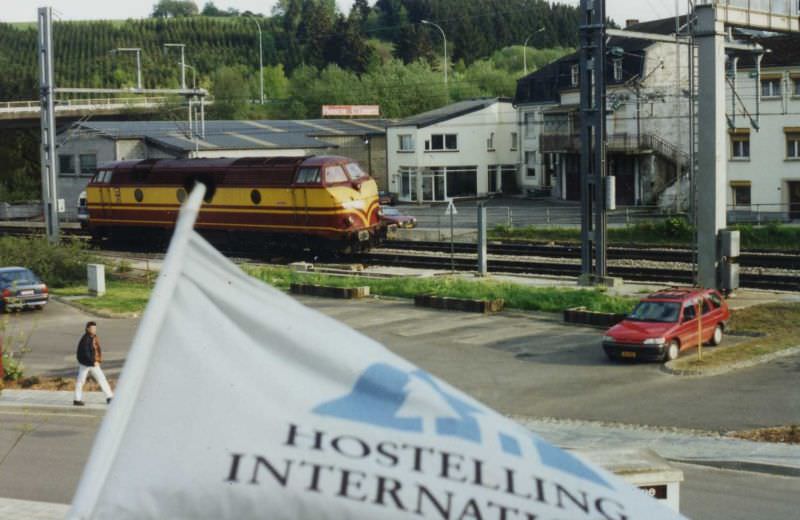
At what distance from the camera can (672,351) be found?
23.5 metres

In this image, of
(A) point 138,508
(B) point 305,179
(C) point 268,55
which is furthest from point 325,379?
(C) point 268,55

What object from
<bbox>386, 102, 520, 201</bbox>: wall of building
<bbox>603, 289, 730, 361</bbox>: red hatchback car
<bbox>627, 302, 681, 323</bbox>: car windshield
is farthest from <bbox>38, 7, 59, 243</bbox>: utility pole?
<bbox>386, 102, 520, 201</bbox>: wall of building

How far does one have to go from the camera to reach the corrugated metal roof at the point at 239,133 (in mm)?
68500

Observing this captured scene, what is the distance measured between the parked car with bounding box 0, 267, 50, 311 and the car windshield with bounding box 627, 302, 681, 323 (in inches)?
652

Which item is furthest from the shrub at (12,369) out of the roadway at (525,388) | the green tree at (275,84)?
the green tree at (275,84)

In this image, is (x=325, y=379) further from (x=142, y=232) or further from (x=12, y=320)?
(x=142, y=232)

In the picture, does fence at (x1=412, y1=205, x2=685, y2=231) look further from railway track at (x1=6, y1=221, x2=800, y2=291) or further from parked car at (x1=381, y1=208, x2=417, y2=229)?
railway track at (x1=6, y1=221, x2=800, y2=291)

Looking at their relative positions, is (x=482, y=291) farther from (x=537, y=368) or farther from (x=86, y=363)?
(x=86, y=363)

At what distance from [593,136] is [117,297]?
14.7 m

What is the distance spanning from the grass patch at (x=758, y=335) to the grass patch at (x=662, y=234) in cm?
1151

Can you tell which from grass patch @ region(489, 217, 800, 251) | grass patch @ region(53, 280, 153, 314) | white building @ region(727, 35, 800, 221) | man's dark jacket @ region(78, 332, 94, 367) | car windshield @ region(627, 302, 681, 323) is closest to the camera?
man's dark jacket @ region(78, 332, 94, 367)

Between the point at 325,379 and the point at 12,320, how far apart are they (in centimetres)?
2910

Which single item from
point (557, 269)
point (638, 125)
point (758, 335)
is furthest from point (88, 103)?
point (758, 335)

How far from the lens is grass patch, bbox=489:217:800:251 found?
141 feet
